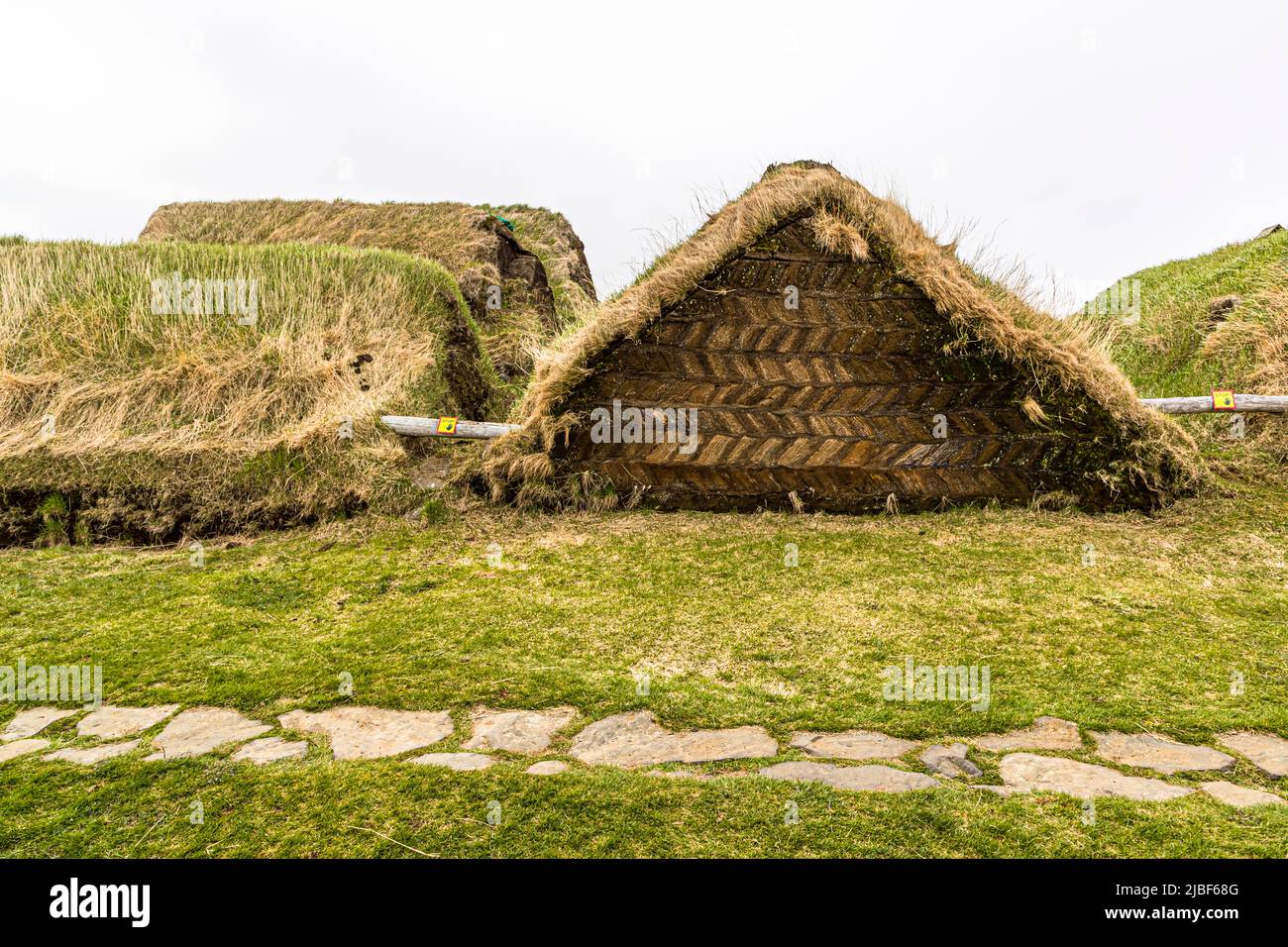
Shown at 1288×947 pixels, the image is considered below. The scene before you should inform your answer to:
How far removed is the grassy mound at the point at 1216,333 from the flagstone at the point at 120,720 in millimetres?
8831

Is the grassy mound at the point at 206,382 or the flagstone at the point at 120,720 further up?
the grassy mound at the point at 206,382

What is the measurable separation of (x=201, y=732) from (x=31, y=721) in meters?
0.98

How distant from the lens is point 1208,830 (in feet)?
7.40

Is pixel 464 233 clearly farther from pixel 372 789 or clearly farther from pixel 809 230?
pixel 372 789

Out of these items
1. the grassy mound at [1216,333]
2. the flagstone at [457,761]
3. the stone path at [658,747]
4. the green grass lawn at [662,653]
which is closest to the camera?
the green grass lawn at [662,653]

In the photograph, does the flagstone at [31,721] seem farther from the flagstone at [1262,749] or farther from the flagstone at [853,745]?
the flagstone at [1262,749]

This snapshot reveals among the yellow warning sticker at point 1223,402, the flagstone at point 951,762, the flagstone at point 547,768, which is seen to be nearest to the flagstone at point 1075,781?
the flagstone at point 951,762

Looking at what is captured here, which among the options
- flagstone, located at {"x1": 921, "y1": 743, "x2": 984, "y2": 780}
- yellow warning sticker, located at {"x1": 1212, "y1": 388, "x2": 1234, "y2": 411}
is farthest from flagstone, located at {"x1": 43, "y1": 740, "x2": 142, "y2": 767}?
yellow warning sticker, located at {"x1": 1212, "y1": 388, "x2": 1234, "y2": 411}

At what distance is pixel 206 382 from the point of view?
7477 millimetres

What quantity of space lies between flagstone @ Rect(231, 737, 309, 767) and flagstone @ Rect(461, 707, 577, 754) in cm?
68

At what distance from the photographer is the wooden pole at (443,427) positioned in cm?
700

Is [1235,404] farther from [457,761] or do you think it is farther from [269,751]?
[269,751]

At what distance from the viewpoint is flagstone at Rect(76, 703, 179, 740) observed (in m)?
3.29

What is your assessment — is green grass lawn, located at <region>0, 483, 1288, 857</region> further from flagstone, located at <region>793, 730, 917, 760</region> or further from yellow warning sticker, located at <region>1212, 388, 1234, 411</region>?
yellow warning sticker, located at <region>1212, 388, 1234, 411</region>
